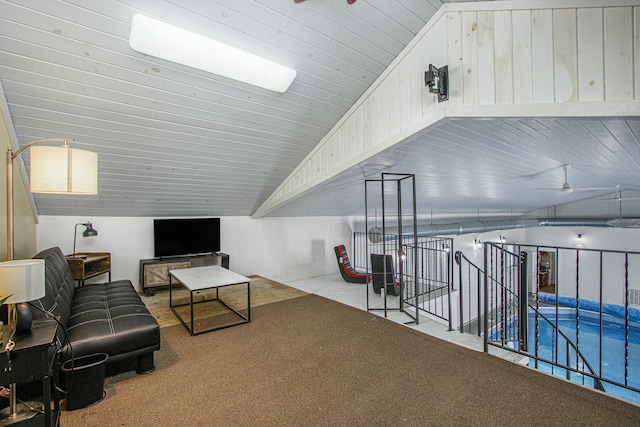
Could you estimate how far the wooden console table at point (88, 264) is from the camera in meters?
3.64

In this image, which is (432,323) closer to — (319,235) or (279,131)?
(279,131)

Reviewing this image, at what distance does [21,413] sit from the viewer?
1600mm

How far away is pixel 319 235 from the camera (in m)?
6.75

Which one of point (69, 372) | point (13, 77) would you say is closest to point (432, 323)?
point (69, 372)

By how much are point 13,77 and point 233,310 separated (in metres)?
2.92

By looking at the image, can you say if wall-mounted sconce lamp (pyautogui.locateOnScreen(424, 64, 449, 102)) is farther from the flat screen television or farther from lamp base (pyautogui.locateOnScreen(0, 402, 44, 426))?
the flat screen television

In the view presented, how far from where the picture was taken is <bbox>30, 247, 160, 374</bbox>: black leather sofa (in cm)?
198

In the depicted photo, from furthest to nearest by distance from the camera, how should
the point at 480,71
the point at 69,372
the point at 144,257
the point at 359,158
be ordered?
the point at 144,257
the point at 359,158
the point at 480,71
the point at 69,372

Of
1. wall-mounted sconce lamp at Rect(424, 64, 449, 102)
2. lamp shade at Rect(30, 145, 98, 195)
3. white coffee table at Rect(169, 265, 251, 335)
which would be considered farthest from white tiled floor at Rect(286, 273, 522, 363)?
lamp shade at Rect(30, 145, 98, 195)

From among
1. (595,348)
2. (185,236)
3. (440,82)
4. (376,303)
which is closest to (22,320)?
(440,82)

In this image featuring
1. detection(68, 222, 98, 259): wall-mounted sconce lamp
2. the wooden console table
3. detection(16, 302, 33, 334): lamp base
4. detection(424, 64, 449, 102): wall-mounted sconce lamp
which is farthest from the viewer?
detection(68, 222, 98, 259): wall-mounted sconce lamp

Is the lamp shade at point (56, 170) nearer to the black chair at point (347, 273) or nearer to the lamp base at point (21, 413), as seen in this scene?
the lamp base at point (21, 413)

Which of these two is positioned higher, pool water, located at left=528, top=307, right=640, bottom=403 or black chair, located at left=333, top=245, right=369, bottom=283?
black chair, located at left=333, top=245, right=369, bottom=283

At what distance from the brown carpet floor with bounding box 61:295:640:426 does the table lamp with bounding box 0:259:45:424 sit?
273 mm
